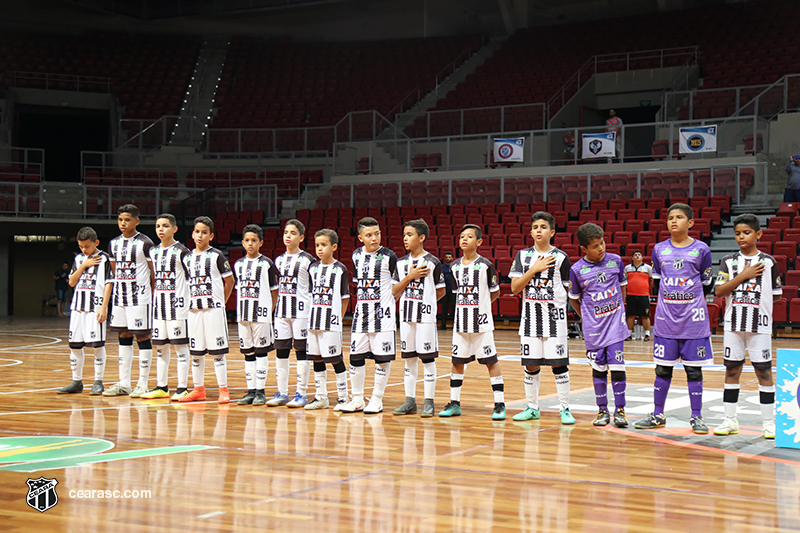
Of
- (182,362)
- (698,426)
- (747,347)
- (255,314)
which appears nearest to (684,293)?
(747,347)

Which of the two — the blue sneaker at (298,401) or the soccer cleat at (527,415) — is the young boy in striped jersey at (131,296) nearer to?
the blue sneaker at (298,401)

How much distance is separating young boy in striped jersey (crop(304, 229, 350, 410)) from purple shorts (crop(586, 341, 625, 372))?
2.32m

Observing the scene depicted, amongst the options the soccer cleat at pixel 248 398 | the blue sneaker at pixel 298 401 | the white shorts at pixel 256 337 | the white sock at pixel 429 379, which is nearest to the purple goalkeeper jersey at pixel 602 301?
the white sock at pixel 429 379

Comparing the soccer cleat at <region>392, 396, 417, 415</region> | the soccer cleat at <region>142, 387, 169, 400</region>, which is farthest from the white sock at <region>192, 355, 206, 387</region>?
the soccer cleat at <region>392, 396, 417, 415</region>

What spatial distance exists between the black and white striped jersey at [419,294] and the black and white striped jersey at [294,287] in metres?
1.04

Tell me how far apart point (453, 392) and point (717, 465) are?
2622 millimetres

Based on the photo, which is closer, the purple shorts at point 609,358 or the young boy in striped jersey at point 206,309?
the purple shorts at point 609,358

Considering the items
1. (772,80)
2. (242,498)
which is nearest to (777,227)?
(772,80)

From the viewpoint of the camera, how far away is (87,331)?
8.63 meters

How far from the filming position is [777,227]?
55.0ft

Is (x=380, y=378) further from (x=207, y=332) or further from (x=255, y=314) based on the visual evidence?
(x=207, y=332)

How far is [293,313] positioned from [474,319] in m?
1.90

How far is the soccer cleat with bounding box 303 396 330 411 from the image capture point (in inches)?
301

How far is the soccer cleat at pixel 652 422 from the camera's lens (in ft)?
21.4
